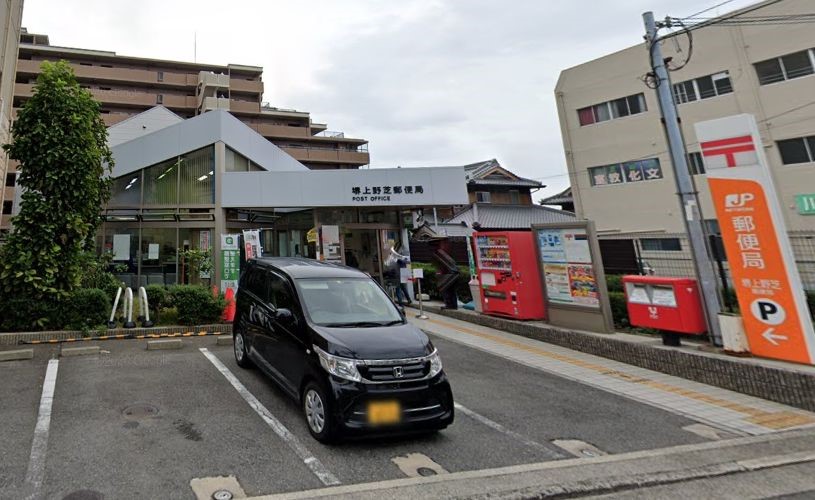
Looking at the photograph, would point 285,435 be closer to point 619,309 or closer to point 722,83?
point 619,309

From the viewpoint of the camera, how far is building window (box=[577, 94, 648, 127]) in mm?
19266

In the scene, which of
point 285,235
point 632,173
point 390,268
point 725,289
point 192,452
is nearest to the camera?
point 192,452

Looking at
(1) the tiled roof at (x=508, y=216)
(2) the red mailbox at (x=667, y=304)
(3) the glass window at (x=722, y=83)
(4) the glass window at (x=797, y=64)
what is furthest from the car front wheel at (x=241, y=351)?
(4) the glass window at (x=797, y=64)

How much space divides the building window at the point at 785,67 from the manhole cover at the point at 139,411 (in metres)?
23.7

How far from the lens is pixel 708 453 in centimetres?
352

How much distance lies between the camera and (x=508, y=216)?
1051 inches

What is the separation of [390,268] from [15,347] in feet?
28.5

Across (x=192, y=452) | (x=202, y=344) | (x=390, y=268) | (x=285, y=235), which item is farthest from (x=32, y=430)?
(x=285, y=235)

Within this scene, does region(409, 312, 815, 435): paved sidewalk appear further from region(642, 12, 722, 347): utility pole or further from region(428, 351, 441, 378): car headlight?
region(428, 351, 441, 378): car headlight

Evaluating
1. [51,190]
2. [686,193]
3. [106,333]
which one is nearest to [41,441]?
[106,333]

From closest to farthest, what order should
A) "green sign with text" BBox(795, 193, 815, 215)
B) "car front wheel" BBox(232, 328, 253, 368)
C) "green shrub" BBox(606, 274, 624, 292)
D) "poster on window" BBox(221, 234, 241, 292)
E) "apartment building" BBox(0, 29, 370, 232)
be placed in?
"car front wheel" BBox(232, 328, 253, 368)
"green shrub" BBox(606, 274, 624, 292)
"poster on window" BBox(221, 234, 241, 292)
"green sign with text" BBox(795, 193, 815, 215)
"apartment building" BBox(0, 29, 370, 232)

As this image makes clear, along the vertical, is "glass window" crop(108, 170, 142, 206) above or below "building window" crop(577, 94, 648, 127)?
below

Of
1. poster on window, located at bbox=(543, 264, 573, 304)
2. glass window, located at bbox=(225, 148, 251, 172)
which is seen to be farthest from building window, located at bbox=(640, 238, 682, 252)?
glass window, located at bbox=(225, 148, 251, 172)

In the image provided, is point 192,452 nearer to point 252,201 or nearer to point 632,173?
point 252,201
